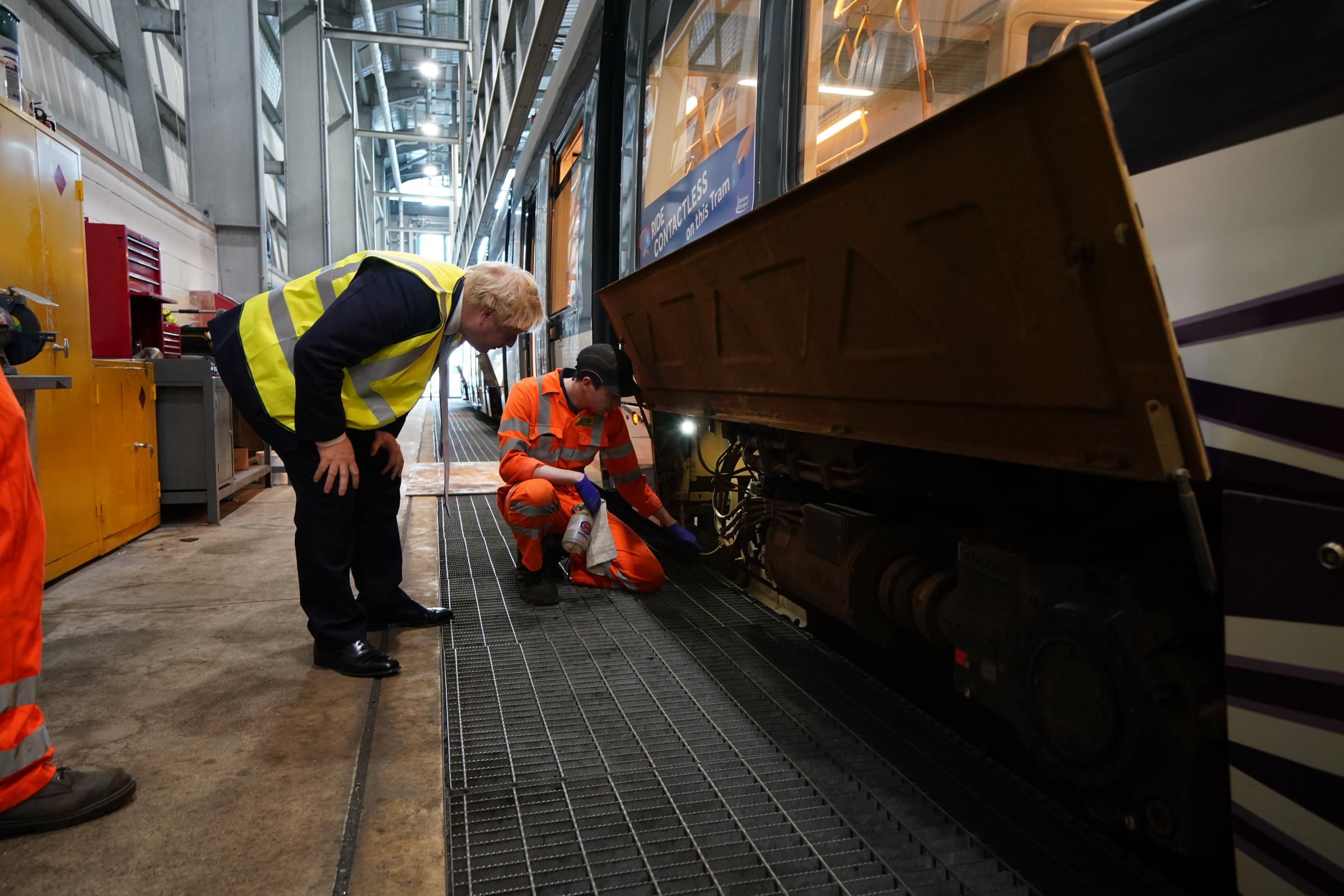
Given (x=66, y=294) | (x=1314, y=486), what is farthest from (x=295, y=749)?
(x=66, y=294)

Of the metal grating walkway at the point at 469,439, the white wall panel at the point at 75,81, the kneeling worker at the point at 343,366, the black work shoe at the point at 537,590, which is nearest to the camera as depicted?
the kneeling worker at the point at 343,366

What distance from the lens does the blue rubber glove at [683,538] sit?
140 inches

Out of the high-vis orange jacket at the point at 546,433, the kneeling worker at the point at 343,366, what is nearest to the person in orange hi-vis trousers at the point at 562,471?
the high-vis orange jacket at the point at 546,433

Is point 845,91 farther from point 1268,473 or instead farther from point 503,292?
point 1268,473

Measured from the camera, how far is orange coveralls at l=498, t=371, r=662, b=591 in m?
3.20

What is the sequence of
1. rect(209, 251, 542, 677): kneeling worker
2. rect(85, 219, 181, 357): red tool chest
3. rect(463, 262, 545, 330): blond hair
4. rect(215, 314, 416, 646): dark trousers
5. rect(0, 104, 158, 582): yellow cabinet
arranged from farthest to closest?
rect(85, 219, 181, 357): red tool chest → rect(0, 104, 158, 582): yellow cabinet → rect(463, 262, 545, 330): blond hair → rect(215, 314, 416, 646): dark trousers → rect(209, 251, 542, 677): kneeling worker

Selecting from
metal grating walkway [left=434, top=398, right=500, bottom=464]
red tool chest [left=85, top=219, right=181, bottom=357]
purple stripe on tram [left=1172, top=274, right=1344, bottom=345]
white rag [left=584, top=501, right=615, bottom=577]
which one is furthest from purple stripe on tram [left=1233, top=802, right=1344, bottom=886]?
red tool chest [left=85, top=219, right=181, bottom=357]

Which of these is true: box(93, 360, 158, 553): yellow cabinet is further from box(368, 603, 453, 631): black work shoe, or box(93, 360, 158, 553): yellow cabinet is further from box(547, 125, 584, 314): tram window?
box(547, 125, 584, 314): tram window

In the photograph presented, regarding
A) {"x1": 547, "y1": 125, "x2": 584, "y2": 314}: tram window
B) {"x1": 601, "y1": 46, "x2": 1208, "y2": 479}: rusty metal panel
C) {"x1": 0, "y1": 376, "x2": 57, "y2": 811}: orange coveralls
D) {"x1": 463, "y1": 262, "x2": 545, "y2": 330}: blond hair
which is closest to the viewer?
{"x1": 601, "y1": 46, "x2": 1208, "y2": 479}: rusty metal panel

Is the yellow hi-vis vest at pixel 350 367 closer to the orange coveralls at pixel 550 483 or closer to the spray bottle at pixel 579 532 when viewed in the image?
the orange coveralls at pixel 550 483

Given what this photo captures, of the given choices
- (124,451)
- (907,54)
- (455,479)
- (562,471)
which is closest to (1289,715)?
(907,54)

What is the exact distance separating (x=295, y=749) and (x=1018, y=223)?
6.37 feet

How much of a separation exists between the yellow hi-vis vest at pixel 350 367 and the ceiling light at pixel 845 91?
120 cm

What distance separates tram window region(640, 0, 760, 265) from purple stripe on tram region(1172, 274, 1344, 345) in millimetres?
1445
